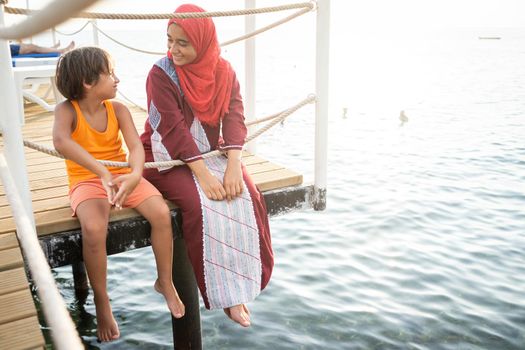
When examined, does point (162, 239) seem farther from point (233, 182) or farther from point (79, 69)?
point (79, 69)

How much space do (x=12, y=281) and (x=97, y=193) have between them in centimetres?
92

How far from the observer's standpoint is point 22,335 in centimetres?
Result: 153

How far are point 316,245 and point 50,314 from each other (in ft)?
22.9

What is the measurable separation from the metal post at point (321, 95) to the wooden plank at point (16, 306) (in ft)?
7.03

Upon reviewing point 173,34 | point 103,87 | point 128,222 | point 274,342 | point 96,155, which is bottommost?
point 274,342

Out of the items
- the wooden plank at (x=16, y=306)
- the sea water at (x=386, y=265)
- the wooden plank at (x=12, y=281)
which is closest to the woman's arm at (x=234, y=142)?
the wooden plank at (x=12, y=281)

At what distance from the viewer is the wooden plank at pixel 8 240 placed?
231 cm

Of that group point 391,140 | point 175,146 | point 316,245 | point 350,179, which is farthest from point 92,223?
point 391,140

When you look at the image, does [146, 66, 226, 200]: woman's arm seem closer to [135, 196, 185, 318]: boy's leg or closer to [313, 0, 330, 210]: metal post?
[135, 196, 185, 318]: boy's leg

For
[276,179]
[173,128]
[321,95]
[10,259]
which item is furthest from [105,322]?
[321,95]

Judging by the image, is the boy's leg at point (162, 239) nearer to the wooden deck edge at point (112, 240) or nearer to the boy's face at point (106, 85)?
the wooden deck edge at point (112, 240)

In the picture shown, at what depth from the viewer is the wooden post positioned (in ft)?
12.2

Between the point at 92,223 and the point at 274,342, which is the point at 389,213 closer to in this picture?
the point at 274,342

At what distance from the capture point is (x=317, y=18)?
3246 millimetres
